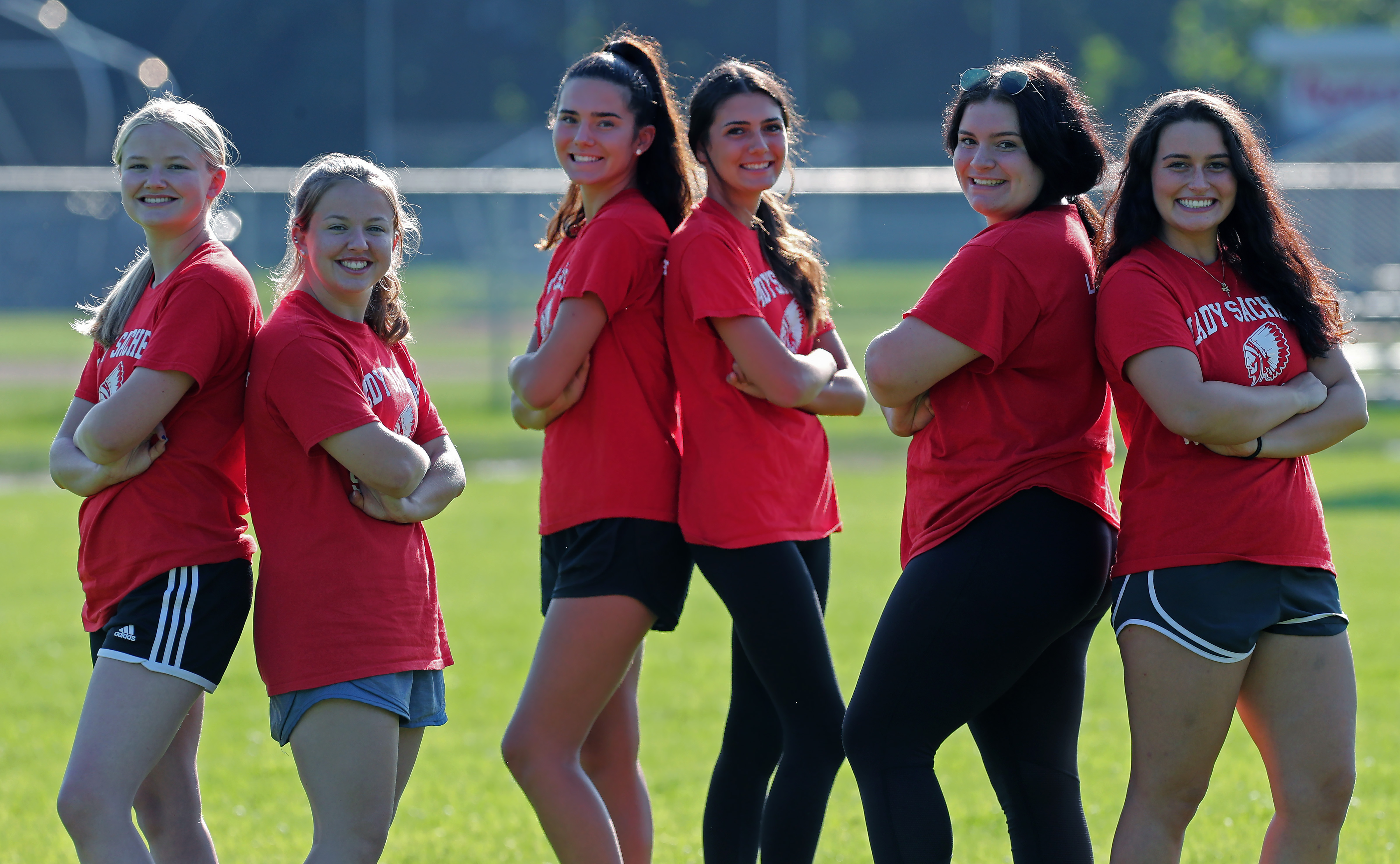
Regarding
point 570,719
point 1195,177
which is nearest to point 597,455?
point 570,719

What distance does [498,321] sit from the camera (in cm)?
1589

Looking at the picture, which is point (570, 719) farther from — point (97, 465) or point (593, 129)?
point (593, 129)

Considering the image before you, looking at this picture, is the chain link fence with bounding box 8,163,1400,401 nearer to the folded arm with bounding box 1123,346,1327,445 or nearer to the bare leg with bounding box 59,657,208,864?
the bare leg with bounding box 59,657,208,864

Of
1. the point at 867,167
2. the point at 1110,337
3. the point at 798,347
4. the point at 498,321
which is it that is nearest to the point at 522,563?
the point at 798,347

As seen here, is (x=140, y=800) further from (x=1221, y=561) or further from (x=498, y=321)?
(x=498, y=321)

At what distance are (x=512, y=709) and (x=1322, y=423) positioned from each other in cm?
393

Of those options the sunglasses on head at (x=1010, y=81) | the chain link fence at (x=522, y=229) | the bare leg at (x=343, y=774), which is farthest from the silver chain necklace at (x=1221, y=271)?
the chain link fence at (x=522, y=229)

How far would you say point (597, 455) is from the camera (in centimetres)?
331

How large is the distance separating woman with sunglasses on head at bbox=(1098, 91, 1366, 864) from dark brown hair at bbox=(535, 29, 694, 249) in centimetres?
116

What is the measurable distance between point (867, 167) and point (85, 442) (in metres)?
30.5

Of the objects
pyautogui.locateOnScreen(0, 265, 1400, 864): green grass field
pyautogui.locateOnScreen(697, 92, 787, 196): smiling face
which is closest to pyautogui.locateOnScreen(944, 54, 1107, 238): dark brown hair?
pyautogui.locateOnScreen(697, 92, 787, 196): smiling face

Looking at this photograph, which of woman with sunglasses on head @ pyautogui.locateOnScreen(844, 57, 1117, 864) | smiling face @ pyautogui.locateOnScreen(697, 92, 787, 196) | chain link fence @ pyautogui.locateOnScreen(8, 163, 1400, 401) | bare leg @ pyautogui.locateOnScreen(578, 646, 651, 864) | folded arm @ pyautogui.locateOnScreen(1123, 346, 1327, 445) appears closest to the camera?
folded arm @ pyautogui.locateOnScreen(1123, 346, 1327, 445)

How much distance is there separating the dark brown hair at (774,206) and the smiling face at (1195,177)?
3.16 ft

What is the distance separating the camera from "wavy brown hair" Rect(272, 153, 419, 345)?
3.00 meters
